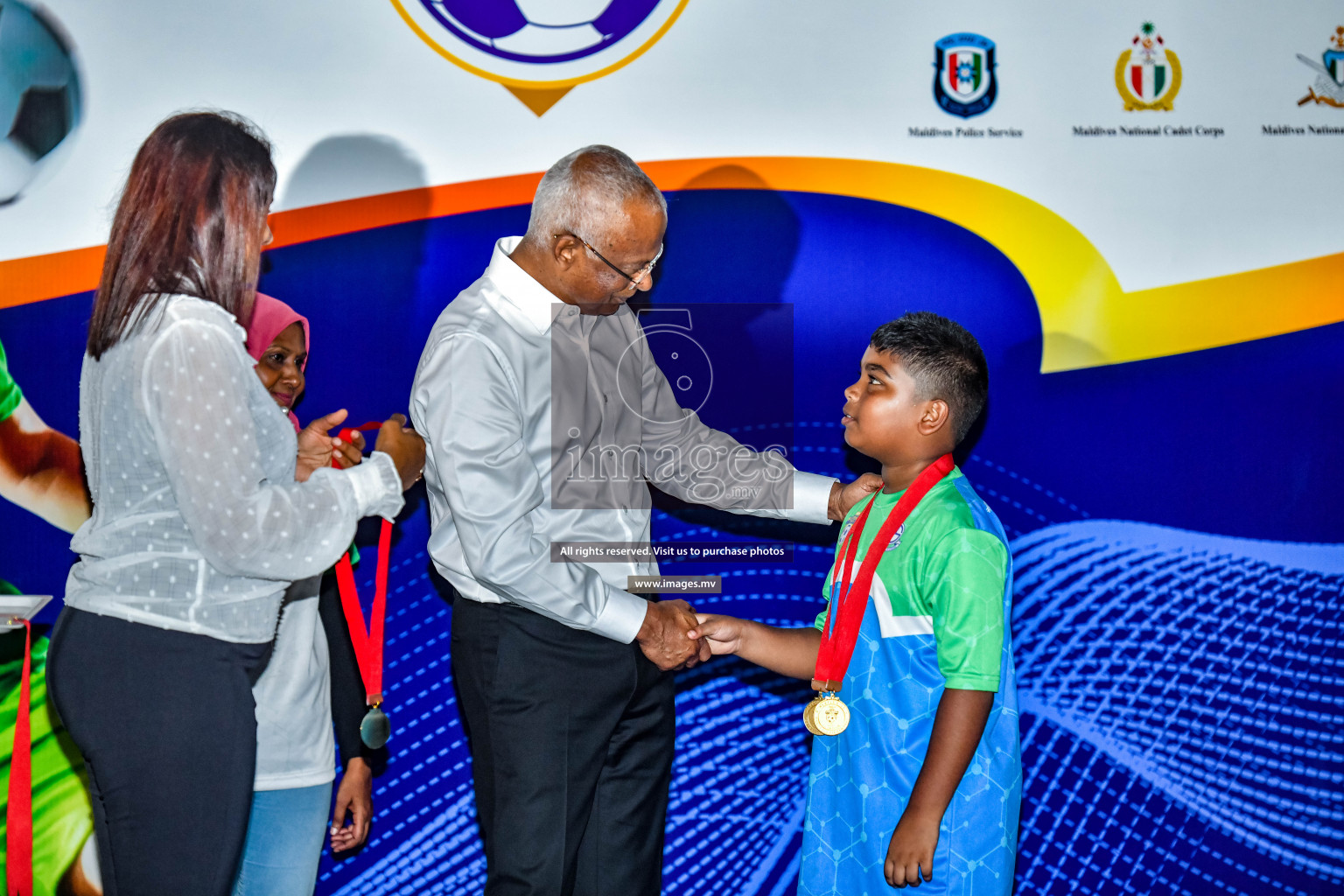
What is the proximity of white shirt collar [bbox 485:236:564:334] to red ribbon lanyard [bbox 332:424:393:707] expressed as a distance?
1.77 ft

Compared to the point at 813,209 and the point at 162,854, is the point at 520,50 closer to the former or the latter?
the point at 813,209

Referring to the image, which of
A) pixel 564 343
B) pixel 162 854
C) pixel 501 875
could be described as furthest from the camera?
pixel 564 343

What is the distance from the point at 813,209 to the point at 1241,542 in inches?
65.0

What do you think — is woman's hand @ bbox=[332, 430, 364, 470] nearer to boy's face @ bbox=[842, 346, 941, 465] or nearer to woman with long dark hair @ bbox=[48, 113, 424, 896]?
woman with long dark hair @ bbox=[48, 113, 424, 896]

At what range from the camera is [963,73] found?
296 centimetres

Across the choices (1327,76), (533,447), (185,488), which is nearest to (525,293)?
(533,447)

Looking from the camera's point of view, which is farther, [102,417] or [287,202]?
[287,202]

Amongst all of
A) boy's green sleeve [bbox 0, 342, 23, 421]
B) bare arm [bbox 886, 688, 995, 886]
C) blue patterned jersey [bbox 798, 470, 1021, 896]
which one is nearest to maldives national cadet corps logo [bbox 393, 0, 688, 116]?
boy's green sleeve [bbox 0, 342, 23, 421]

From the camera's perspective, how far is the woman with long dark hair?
1.69 meters

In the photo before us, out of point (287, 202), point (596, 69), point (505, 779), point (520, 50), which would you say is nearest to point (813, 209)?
point (596, 69)

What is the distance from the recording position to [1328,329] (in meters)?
3.04

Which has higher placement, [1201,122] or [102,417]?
[1201,122]

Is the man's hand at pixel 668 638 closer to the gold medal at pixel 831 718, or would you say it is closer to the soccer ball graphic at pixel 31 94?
the gold medal at pixel 831 718

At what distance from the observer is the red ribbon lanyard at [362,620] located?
2.36 metres
